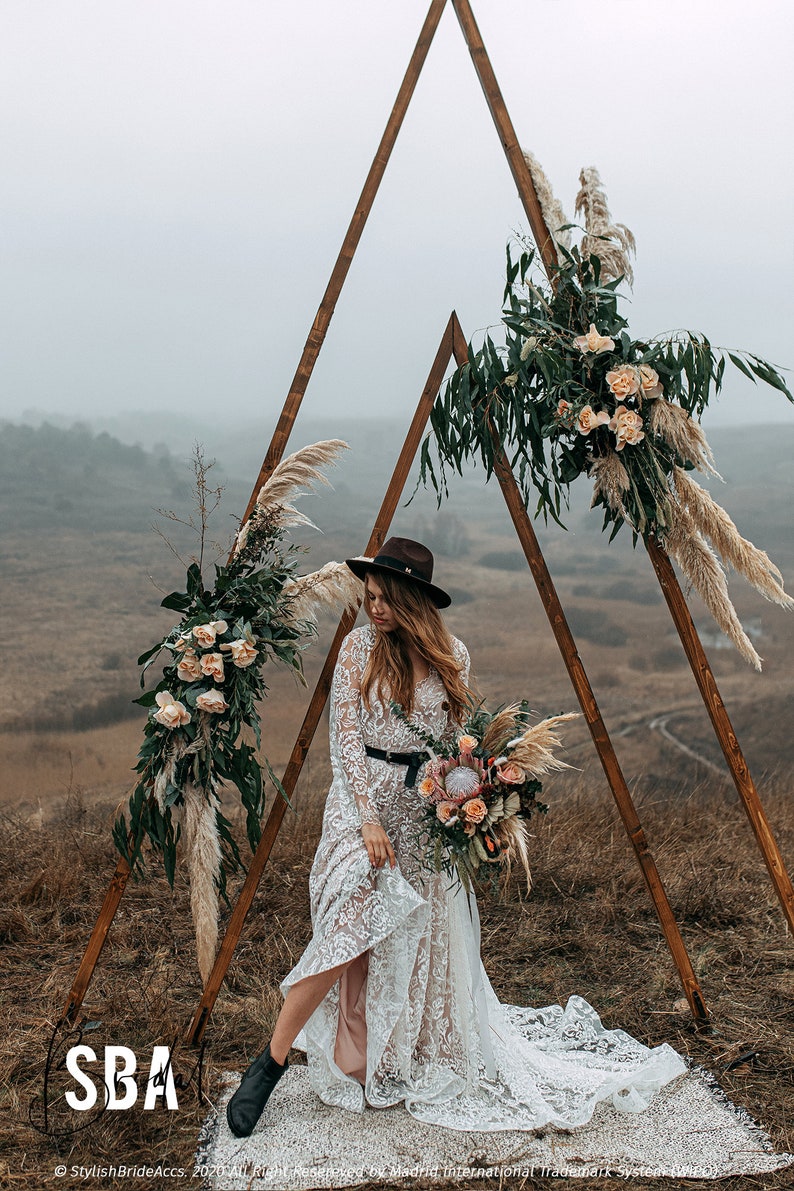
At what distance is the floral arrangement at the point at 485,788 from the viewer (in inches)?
136

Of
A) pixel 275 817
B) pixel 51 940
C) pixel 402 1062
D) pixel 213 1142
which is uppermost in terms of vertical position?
pixel 275 817

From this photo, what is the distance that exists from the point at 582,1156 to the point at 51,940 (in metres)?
3.26

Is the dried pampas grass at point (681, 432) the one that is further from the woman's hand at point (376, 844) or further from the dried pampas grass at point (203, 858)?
the dried pampas grass at point (203, 858)

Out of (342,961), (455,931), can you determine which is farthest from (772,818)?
(342,961)

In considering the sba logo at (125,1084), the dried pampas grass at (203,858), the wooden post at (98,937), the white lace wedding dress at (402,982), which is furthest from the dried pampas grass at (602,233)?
the sba logo at (125,1084)

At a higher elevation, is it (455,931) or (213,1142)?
(455,931)

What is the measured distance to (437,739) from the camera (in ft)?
12.4

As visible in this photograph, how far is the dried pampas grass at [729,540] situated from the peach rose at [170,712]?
2.19 m

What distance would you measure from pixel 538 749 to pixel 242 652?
1.20 meters

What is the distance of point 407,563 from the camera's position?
12.2 ft

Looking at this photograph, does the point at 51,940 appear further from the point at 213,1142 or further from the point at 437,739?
the point at 437,739

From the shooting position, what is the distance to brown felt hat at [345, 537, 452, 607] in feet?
12.1

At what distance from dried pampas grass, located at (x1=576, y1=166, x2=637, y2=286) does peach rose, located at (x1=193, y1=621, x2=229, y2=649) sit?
7.04 feet

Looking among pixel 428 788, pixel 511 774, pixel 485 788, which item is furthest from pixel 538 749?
pixel 428 788
